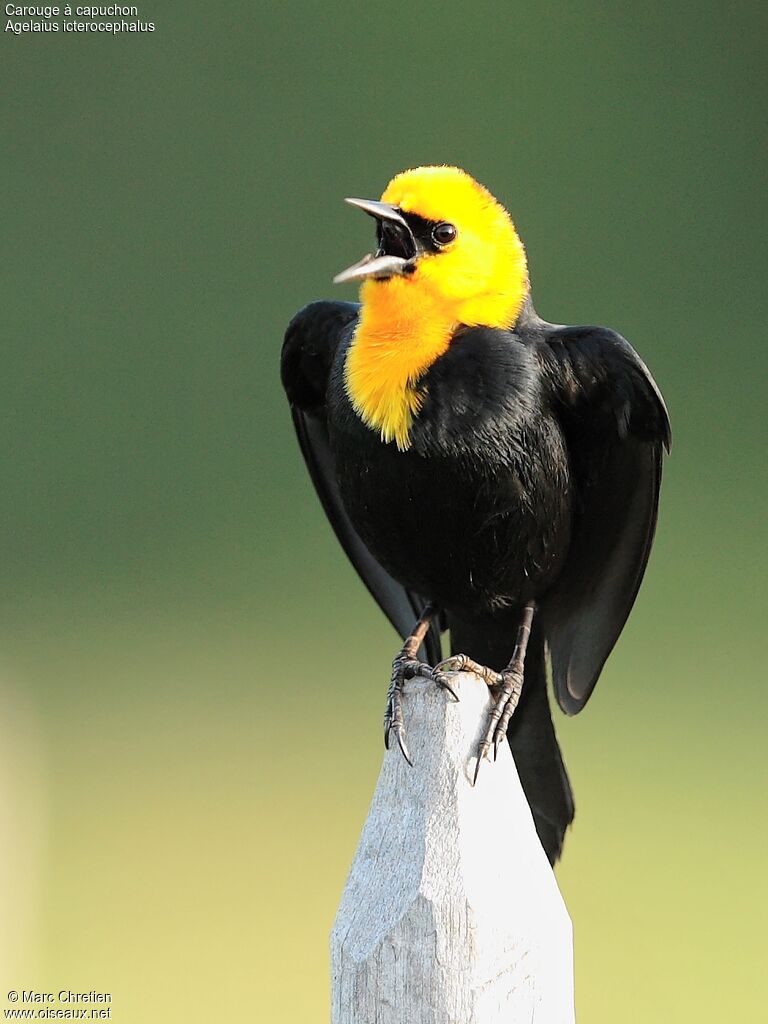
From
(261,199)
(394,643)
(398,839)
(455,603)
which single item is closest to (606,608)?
(455,603)

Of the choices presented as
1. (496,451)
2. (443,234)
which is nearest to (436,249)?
(443,234)

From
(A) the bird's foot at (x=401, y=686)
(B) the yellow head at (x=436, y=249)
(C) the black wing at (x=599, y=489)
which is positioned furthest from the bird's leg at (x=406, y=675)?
(B) the yellow head at (x=436, y=249)

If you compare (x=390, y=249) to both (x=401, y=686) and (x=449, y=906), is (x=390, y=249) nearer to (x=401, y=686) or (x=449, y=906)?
(x=401, y=686)

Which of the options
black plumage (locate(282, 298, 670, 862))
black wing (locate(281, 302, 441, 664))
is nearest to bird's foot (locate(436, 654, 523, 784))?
black plumage (locate(282, 298, 670, 862))

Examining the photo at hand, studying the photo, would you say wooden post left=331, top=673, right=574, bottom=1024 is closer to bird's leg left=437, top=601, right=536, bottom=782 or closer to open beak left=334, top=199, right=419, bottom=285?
bird's leg left=437, top=601, right=536, bottom=782

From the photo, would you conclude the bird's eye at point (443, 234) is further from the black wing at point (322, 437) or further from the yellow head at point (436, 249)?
the black wing at point (322, 437)

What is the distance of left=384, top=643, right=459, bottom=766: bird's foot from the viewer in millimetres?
1384

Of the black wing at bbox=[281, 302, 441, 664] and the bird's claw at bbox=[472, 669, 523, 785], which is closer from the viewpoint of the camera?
the bird's claw at bbox=[472, 669, 523, 785]

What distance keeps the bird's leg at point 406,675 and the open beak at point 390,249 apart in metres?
0.44

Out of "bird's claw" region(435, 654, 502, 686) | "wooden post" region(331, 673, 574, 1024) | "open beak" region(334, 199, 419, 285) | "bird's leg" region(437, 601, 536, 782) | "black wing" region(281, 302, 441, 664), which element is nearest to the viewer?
"wooden post" region(331, 673, 574, 1024)

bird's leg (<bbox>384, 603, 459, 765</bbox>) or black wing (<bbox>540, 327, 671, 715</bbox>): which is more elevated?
black wing (<bbox>540, 327, 671, 715</bbox>)

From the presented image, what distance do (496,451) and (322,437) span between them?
1.41 feet

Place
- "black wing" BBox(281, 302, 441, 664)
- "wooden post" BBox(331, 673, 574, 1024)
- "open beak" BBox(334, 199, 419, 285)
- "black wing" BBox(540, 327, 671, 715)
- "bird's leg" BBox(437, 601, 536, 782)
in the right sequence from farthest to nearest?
"black wing" BBox(281, 302, 441, 664), "black wing" BBox(540, 327, 671, 715), "open beak" BBox(334, 199, 419, 285), "bird's leg" BBox(437, 601, 536, 782), "wooden post" BBox(331, 673, 574, 1024)

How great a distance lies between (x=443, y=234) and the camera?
1.77 meters
